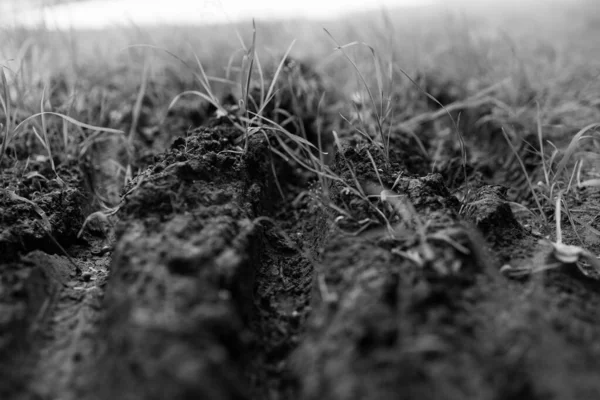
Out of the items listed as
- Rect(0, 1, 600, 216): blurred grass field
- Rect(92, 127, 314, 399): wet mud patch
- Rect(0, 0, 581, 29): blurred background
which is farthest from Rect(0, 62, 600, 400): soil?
Rect(0, 0, 581, 29): blurred background

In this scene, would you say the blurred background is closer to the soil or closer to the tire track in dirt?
the soil

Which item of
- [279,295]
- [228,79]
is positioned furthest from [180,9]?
[279,295]

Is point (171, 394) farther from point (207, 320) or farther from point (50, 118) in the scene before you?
point (50, 118)

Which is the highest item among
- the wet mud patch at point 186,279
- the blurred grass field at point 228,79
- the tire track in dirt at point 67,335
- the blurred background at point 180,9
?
the blurred background at point 180,9

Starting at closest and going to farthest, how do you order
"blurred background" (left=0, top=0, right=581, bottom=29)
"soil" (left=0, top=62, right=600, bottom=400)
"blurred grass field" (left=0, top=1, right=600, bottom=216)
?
"soil" (left=0, top=62, right=600, bottom=400) → "blurred grass field" (left=0, top=1, right=600, bottom=216) → "blurred background" (left=0, top=0, right=581, bottom=29)

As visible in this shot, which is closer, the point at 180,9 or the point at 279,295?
the point at 279,295

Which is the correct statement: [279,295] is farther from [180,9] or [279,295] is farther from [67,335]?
[180,9]

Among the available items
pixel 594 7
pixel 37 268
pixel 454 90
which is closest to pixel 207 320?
pixel 37 268

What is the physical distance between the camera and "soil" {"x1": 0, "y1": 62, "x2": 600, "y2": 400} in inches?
30.6

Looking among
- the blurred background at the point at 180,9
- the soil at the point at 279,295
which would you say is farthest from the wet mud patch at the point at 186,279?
the blurred background at the point at 180,9

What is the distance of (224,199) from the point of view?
115 centimetres

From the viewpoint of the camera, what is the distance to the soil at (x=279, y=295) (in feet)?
2.55

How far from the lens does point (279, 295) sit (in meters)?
1.13

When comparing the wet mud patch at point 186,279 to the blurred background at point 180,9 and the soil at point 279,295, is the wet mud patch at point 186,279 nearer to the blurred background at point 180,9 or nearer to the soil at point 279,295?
the soil at point 279,295
